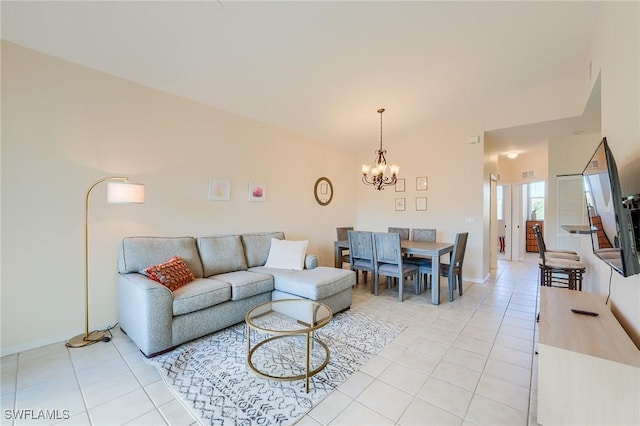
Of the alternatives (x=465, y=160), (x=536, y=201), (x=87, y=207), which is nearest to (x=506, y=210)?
(x=536, y=201)

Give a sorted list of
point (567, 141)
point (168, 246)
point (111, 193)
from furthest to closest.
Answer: point (567, 141), point (168, 246), point (111, 193)

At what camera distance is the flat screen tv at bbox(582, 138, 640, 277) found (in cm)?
128

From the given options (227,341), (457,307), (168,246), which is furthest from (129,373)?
(457,307)

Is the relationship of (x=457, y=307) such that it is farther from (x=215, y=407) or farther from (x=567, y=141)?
(x=567, y=141)

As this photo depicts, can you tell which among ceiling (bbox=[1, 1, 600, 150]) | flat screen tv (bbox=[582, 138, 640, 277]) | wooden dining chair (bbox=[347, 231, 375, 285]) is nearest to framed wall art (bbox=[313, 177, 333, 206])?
wooden dining chair (bbox=[347, 231, 375, 285])

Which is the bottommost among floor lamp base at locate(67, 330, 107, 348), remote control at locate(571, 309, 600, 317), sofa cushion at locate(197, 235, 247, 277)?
floor lamp base at locate(67, 330, 107, 348)

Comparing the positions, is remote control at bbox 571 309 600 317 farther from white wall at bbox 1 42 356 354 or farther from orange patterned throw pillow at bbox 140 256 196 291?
white wall at bbox 1 42 356 354

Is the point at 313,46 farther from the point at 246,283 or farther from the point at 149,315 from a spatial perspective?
the point at 149,315

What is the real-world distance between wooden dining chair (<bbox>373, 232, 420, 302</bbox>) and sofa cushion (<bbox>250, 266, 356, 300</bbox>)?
0.72 meters

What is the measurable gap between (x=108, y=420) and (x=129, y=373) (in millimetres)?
499

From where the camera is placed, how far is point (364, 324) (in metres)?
2.86

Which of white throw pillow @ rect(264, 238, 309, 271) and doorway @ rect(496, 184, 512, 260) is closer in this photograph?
white throw pillow @ rect(264, 238, 309, 271)

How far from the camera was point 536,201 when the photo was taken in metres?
8.07

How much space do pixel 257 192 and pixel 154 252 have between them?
5.65 feet
